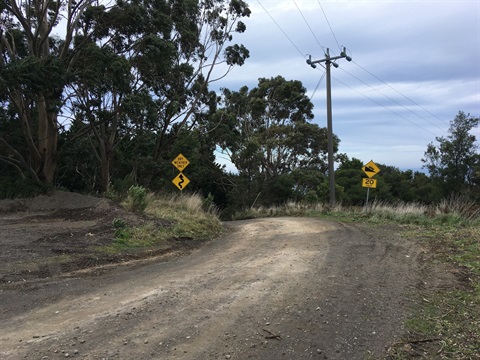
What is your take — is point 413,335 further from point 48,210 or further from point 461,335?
point 48,210

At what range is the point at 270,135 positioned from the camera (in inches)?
1554

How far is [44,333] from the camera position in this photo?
4289 millimetres

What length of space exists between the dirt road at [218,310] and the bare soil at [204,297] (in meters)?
0.02

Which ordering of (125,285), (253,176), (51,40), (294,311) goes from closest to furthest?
(294,311) → (125,285) → (51,40) → (253,176)

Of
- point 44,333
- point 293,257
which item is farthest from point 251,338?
point 293,257

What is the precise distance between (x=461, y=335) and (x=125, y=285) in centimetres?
464

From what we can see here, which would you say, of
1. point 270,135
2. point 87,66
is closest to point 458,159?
point 270,135

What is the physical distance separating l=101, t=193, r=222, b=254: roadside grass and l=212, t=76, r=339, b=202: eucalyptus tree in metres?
16.6

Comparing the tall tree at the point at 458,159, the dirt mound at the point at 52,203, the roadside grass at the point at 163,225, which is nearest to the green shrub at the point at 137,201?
the roadside grass at the point at 163,225

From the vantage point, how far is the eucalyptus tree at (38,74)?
1270 centimetres

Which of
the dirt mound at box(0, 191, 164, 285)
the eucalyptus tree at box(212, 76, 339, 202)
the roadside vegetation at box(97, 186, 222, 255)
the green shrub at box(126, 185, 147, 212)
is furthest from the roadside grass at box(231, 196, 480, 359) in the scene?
the eucalyptus tree at box(212, 76, 339, 202)

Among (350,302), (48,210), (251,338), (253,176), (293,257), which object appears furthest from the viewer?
(253,176)

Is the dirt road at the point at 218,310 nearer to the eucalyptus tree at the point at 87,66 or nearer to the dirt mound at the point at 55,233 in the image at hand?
the dirt mound at the point at 55,233

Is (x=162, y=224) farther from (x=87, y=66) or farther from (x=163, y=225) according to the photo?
(x=87, y=66)
